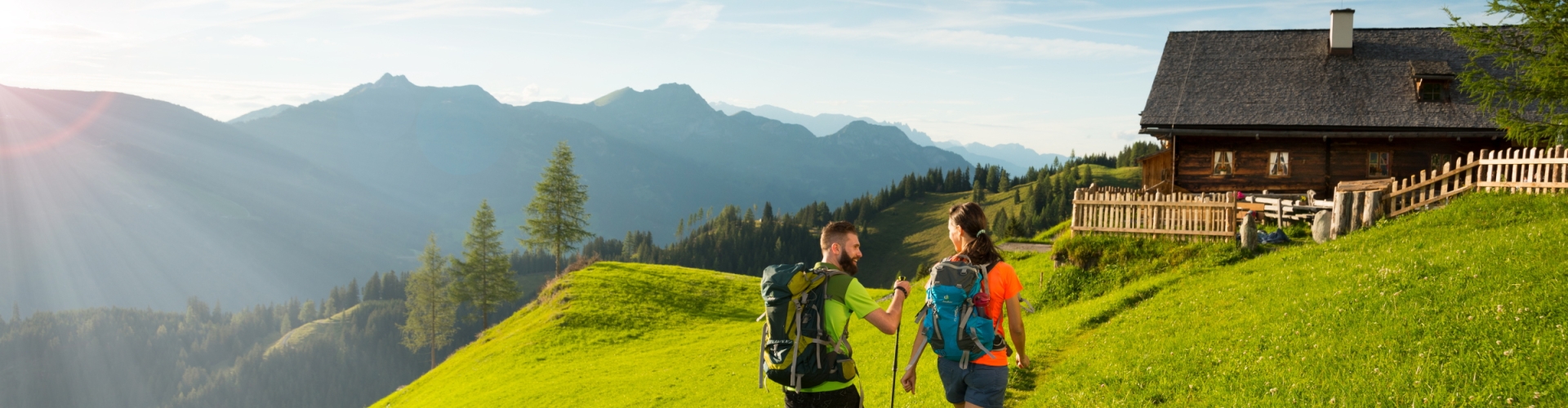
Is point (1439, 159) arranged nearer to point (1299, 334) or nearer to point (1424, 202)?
point (1424, 202)

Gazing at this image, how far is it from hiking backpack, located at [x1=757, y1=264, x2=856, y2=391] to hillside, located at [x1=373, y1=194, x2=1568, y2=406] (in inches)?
205

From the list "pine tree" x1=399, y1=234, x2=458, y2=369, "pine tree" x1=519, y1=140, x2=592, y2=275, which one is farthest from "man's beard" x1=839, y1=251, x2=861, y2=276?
→ "pine tree" x1=399, y1=234, x2=458, y2=369

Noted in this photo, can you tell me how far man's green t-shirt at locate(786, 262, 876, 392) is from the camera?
20.2 feet

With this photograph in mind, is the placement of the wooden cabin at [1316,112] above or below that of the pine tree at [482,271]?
above

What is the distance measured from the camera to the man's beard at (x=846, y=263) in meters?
6.43

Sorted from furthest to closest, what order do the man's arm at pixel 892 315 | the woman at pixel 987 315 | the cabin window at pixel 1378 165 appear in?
the cabin window at pixel 1378 165 → the woman at pixel 987 315 → the man's arm at pixel 892 315

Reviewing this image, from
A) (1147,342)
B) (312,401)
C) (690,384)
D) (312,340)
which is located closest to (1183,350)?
(1147,342)

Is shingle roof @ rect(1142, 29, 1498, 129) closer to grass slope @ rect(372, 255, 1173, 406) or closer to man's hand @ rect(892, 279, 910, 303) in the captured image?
grass slope @ rect(372, 255, 1173, 406)

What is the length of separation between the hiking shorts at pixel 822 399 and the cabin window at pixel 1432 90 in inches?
1328

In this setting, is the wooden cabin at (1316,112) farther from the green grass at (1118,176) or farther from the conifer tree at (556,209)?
the green grass at (1118,176)

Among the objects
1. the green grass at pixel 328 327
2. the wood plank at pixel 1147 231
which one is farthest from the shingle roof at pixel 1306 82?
the green grass at pixel 328 327

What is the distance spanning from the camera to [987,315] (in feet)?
21.7

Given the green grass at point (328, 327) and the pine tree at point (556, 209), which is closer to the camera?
the pine tree at point (556, 209)

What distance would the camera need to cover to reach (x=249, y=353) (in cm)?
18600
